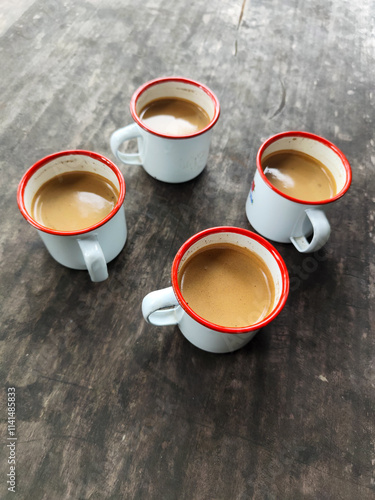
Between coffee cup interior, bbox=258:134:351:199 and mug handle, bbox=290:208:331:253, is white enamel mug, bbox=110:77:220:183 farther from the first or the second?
mug handle, bbox=290:208:331:253

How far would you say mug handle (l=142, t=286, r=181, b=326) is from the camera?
672 mm

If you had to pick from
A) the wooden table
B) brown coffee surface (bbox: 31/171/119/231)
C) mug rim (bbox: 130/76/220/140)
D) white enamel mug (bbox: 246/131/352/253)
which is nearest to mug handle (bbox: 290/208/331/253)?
white enamel mug (bbox: 246/131/352/253)

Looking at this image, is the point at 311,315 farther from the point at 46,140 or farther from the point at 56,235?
the point at 46,140

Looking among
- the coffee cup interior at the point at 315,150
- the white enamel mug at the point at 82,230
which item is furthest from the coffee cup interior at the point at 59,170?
the coffee cup interior at the point at 315,150

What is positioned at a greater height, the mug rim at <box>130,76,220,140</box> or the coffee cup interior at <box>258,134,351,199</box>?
the mug rim at <box>130,76,220,140</box>

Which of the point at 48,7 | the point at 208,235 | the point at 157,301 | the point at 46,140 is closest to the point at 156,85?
the point at 46,140

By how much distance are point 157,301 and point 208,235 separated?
164mm

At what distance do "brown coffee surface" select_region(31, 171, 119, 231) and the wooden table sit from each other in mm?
101

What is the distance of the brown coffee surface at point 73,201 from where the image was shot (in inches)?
31.5

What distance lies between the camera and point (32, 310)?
0.79 metres

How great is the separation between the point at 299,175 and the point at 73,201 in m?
0.51

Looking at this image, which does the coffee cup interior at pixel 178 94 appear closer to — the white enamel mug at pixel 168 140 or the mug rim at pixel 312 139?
the white enamel mug at pixel 168 140

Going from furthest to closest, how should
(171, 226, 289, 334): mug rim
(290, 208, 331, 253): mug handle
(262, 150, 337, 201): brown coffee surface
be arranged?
1. (262, 150, 337, 201): brown coffee surface
2. (290, 208, 331, 253): mug handle
3. (171, 226, 289, 334): mug rim

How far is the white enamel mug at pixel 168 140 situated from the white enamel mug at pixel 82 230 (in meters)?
0.11
